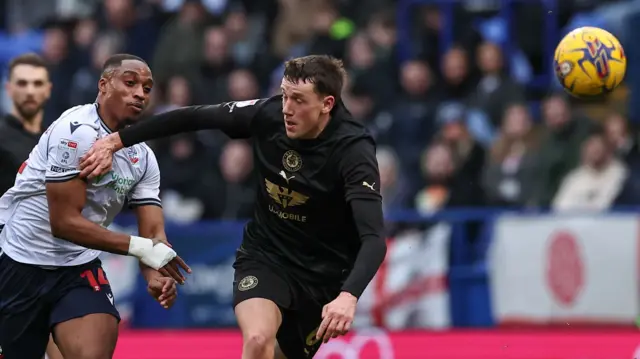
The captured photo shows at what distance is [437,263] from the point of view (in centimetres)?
1192

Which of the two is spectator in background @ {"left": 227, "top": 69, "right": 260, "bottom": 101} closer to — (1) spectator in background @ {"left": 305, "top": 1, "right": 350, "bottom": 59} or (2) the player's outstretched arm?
(1) spectator in background @ {"left": 305, "top": 1, "right": 350, "bottom": 59}

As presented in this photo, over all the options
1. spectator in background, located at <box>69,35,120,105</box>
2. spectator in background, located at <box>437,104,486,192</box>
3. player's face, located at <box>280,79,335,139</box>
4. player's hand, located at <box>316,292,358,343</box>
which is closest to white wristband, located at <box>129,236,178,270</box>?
player's face, located at <box>280,79,335,139</box>

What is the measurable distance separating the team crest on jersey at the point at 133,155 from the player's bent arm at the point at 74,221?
0.42 meters

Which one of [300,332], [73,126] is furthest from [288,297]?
[73,126]

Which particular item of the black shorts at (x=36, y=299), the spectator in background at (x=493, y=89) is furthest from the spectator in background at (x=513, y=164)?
the black shorts at (x=36, y=299)

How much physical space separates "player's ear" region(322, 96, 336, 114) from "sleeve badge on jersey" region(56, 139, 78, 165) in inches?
58.5

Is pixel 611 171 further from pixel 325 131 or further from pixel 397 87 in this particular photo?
pixel 325 131

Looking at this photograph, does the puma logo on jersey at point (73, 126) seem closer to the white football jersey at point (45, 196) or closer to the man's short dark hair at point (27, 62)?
the white football jersey at point (45, 196)

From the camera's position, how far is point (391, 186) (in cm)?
1299

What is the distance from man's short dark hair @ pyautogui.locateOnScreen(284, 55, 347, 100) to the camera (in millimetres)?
7277

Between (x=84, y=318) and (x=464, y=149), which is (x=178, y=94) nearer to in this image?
(x=464, y=149)

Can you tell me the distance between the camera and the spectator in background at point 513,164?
12.9 metres

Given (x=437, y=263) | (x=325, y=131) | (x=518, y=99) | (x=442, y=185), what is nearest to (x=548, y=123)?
(x=518, y=99)

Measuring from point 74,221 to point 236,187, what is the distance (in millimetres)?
6045
